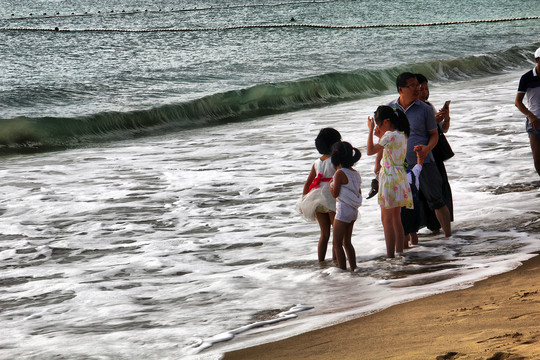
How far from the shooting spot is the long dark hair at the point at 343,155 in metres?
5.64

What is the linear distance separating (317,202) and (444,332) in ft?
7.09

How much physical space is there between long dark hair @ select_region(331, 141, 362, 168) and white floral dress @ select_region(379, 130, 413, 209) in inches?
12.8

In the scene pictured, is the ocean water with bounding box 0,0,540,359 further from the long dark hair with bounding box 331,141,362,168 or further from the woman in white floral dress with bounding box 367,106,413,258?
the long dark hair with bounding box 331,141,362,168

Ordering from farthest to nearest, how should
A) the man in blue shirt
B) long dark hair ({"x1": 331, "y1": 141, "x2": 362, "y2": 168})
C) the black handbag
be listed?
the black handbag → the man in blue shirt → long dark hair ({"x1": 331, "y1": 141, "x2": 362, "y2": 168})

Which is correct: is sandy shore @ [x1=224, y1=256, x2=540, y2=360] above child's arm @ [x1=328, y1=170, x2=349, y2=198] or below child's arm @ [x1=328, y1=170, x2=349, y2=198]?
below

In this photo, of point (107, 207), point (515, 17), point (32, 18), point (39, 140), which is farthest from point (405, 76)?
point (32, 18)

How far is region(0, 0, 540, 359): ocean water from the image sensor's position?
517 cm

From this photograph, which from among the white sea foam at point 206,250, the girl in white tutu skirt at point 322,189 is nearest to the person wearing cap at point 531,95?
the white sea foam at point 206,250

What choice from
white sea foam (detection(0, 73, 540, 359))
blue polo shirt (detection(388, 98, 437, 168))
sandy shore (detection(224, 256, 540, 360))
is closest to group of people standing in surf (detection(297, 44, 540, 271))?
blue polo shirt (detection(388, 98, 437, 168))

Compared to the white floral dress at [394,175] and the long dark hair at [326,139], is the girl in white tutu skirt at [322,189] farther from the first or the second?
the white floral dress at [394,175]

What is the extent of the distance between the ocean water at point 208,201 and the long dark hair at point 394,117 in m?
1.12

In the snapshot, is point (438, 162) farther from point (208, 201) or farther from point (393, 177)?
point (208, 201)

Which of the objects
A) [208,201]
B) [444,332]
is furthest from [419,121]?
[208,201]

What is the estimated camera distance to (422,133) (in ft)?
20.4
